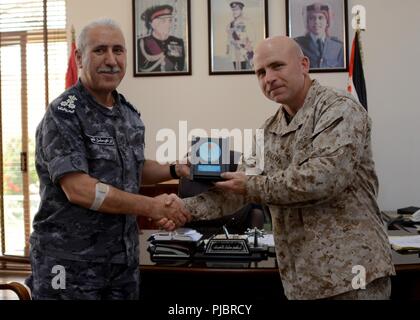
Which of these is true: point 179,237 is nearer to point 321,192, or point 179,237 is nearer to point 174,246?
point 174,246

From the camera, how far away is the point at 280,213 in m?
1.80

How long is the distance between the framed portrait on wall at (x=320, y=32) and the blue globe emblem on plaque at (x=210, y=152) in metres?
2.69

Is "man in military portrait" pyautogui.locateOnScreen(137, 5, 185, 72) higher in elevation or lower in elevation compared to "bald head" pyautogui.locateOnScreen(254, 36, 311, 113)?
higher

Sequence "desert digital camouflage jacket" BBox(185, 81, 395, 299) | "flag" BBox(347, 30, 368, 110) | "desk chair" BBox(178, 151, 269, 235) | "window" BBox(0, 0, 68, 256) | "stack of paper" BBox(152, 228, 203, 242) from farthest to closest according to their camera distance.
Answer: "window" BBox(0, 0, 68, 256) → "flag" BBox(347, 30, 368, 110) → "desk chair" BBox(178, 151, 269, 235) → "stack of paper" BBox(152, 228, 203, 242) → "desert digital camouflage jacket" BBox(185, 81, 395, 299)

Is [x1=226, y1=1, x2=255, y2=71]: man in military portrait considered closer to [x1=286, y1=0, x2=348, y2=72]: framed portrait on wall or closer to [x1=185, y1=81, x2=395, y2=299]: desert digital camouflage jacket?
[x1=286, y1=0, x2=348, y2=72]: framed portrait on wall

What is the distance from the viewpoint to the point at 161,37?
471 centimetres

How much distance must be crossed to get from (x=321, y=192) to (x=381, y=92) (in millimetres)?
3218

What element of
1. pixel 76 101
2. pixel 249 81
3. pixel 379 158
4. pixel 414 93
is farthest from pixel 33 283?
pixel 414 93

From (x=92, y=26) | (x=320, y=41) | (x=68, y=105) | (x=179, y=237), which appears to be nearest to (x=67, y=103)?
(x=68, y=105)

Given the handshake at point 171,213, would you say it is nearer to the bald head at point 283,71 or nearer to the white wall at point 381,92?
the bald head at point 283,71

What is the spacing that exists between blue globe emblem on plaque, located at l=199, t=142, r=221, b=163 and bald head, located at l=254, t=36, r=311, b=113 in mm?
380

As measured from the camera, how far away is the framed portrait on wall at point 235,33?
4.58 meters

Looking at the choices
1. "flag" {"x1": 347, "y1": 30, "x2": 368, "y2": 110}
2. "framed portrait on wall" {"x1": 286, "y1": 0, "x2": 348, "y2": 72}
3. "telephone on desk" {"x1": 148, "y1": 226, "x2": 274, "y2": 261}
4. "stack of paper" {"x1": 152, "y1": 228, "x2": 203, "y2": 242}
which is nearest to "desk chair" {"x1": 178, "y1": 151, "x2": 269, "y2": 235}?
"stack of paper" {"x1": 152, "y1": 228, "x2": 203, "y2": 242}

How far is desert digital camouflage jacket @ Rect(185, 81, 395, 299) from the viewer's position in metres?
1.62
